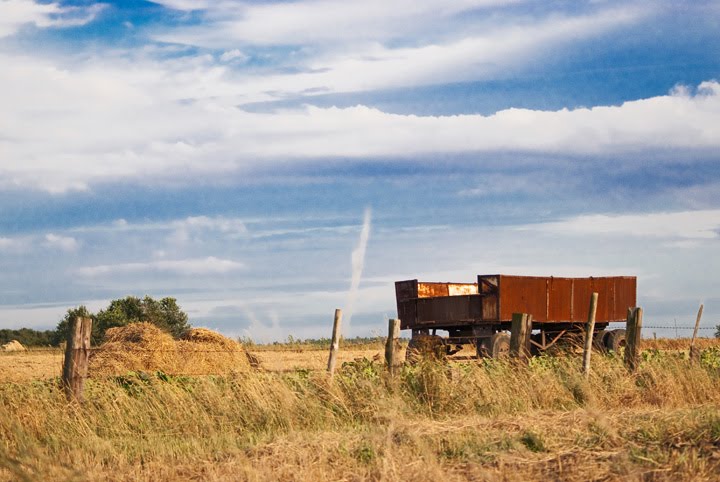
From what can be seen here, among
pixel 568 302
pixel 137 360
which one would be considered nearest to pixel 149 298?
pixel 137 360

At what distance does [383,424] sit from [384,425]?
0.46 metres

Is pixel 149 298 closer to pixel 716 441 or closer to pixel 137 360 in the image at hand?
pixel 137 360

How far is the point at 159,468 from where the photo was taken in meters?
8.99

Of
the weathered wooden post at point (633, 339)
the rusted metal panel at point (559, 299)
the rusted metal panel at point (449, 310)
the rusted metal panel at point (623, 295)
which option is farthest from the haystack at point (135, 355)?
the rusted metal panel at point (623, 295)

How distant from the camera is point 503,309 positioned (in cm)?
2014

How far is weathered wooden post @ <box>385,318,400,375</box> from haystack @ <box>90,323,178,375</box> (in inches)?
337

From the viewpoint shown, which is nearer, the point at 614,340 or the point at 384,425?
the point at 384,425

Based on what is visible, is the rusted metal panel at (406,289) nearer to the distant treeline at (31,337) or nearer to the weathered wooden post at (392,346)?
the weathered wooden post at (392,346)

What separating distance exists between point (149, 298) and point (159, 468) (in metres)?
42.3

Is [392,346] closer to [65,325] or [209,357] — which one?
[209,357]

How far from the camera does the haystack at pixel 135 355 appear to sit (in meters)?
20.7

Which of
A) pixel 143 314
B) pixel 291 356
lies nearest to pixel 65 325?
pixel 143 314

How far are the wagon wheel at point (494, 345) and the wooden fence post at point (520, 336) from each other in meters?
5.14

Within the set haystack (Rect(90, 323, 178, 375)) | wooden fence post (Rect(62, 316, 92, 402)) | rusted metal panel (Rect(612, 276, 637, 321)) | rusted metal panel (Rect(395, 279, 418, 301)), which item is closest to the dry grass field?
wooden fence post (Rect(62, 316, 92, 402))
